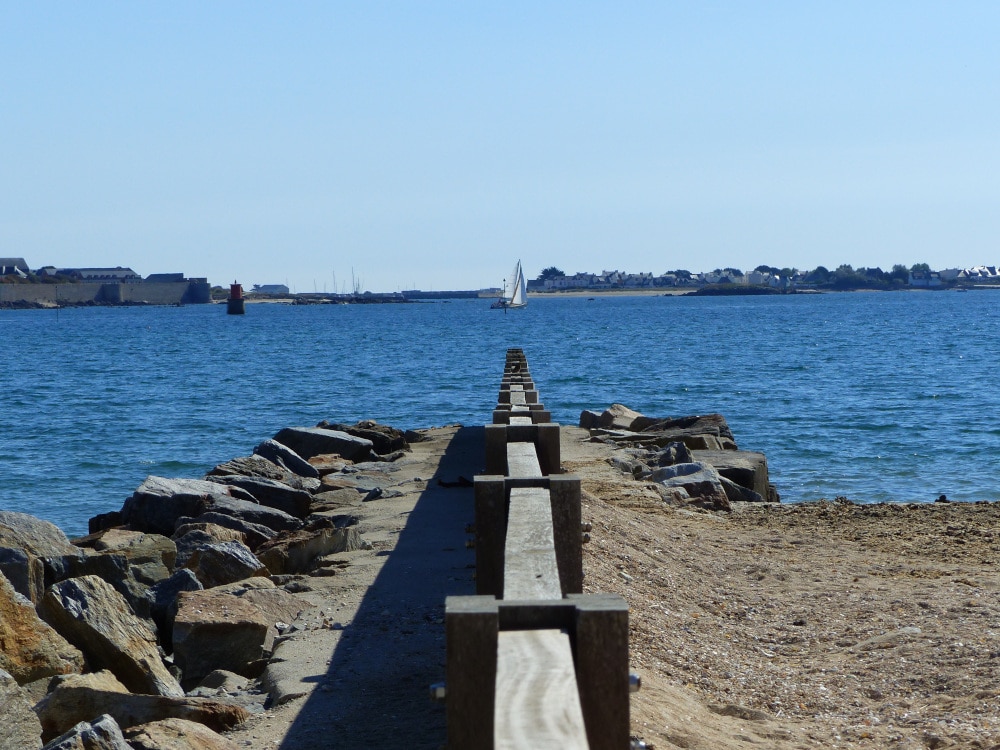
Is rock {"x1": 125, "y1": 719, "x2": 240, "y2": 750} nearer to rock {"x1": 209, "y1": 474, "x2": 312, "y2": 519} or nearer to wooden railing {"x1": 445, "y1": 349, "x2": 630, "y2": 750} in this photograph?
wooden railing {"x1": 445, "y1": 349, "x2": 630, "y2": 750}

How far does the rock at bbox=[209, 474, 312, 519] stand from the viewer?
13.6 meters

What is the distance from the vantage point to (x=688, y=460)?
15.4 metres

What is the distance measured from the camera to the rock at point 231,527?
10.8m

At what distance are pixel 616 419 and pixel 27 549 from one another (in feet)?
47.1

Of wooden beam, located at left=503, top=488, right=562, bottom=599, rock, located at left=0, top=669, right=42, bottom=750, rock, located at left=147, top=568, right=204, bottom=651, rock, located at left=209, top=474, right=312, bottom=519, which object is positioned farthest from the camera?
rock, located at left=209, top=474, right=312, bottom=519

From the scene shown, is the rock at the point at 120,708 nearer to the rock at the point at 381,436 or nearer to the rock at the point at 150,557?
the rock at the point at 150,557

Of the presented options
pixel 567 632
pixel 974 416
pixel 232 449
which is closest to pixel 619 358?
pixel 974 416

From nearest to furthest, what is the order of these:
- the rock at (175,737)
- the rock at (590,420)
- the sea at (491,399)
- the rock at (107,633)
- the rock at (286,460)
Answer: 1. the rock at (175,737)
2. the rock at (107,633)
3. the rock at (286,460)
4. the sea at (491,399)
5. the rock at (590,420)

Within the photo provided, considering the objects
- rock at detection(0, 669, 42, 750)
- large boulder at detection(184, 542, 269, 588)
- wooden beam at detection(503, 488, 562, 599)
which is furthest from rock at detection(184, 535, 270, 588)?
wooden beam at detection(503, 488, 562, 599)

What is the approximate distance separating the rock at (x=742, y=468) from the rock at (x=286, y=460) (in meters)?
5.41

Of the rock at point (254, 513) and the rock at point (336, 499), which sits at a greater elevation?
the rock at point (254, 513)

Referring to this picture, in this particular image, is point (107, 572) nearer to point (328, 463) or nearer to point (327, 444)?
point (328, 463)

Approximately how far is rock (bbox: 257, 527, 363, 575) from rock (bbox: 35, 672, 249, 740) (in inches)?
146

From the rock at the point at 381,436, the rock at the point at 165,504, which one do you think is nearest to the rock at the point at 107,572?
the rock at the point at 165,504
